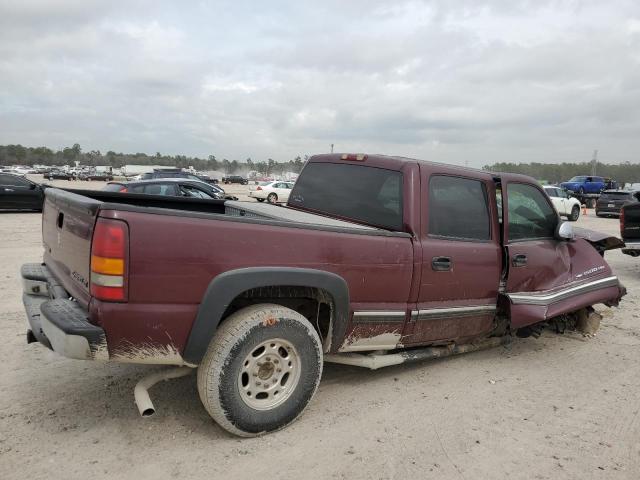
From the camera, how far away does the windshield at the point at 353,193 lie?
379 cm

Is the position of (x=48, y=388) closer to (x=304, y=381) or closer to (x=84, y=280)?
(x=84, y=280)

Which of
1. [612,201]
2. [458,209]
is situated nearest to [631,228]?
[458,209]

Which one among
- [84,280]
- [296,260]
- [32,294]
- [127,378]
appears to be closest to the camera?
[84,280]

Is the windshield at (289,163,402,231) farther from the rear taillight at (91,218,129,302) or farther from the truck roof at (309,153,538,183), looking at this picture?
the rear taillight at (91,218,129,302)

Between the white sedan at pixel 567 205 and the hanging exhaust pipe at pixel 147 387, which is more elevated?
the white sedan at pixel 567 205

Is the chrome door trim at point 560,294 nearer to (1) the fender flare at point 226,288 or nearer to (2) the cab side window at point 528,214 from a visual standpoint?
(2) the cab side window at point 528,214

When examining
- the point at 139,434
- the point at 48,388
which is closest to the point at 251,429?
the point at 139,434

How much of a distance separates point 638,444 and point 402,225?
6.87ft

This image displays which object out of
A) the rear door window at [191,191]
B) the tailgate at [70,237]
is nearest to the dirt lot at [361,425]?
the tailgate at [70,237]

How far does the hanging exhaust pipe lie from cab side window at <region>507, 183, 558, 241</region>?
9.88 ft

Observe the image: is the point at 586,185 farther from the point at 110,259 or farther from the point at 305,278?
the point at 110,259

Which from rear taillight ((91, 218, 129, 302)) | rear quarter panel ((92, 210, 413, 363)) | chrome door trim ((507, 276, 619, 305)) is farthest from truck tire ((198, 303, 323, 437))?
chrome door trim ((507, 276, 619, 305))

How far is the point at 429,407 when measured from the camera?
359cm

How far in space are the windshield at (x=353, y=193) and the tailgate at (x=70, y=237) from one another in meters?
2.00
